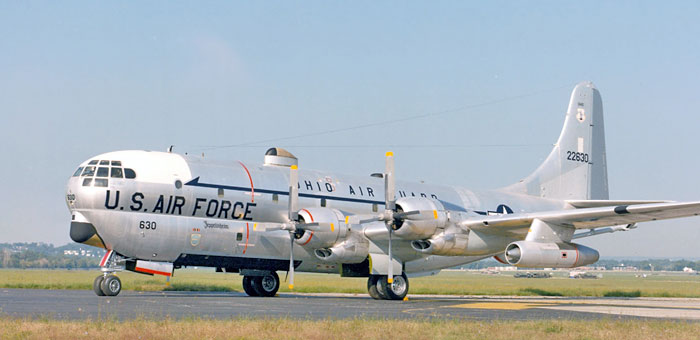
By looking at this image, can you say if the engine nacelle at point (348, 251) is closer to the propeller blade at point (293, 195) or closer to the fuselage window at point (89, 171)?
the propeller blade at point (293, 195)

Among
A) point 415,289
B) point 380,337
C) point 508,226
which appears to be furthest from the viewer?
point 415,289

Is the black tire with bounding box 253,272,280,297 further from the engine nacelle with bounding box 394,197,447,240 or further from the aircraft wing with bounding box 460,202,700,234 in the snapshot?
the aircraft wing with bounding box 460,202,700,234

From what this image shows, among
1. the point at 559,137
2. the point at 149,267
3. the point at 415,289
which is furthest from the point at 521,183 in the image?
the point at 149,267

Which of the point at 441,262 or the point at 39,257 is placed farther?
the point at 39,257

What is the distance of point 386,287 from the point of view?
81.1 ft

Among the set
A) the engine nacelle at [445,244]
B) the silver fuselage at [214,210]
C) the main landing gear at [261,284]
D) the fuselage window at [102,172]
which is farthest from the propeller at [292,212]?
the fuselage window at [102,172]

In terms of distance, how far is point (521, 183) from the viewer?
33.3 meters

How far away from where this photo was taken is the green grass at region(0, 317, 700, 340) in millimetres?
12617

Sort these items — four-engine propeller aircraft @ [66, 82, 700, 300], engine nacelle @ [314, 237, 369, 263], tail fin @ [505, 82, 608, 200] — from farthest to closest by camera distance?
tail fin @ [505, 82, 608, 200] → engine nacelle @ [314, 237, 369, 263] → four-engine propeller aircraft @ [66, 82, 700, 300]

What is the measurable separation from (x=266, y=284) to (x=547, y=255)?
9863 mm

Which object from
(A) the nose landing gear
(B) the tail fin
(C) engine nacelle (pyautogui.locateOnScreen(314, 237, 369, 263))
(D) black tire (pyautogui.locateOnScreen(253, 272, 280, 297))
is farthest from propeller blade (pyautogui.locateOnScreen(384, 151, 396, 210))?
(B) the tail fin

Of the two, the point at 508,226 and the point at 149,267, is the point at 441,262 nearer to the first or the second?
the point at 508,226

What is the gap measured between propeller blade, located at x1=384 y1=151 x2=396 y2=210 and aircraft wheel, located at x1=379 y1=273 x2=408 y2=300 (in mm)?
2812

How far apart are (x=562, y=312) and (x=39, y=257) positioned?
289 ft
